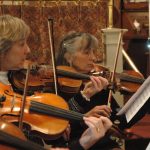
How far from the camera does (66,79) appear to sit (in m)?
2.22

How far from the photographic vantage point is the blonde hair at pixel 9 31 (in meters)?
1.75

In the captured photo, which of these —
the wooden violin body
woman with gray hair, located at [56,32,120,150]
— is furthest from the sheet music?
woman with gray hair, located at [56,32,120,150]

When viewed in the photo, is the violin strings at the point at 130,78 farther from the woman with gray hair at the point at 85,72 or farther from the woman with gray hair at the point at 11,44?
the woman with gray hair at the point at 11,44

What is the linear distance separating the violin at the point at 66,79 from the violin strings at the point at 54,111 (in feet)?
1.25

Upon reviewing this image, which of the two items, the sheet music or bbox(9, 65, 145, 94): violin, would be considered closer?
the sheet music

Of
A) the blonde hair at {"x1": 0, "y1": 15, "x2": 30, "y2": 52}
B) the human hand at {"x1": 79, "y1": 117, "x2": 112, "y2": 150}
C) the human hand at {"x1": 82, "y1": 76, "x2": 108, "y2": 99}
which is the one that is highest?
the blonde hair at {"x1": 0, "y1": 15, "x2": 30, "y2": 52}

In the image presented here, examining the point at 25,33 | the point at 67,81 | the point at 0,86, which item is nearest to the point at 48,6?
the point at 67,81

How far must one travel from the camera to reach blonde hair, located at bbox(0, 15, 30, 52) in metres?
1.75

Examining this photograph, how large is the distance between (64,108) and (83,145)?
316 mm

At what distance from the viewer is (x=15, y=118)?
1.48 meters

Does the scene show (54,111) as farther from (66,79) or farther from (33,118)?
(66,79)

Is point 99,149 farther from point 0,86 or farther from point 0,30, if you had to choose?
point 0,30

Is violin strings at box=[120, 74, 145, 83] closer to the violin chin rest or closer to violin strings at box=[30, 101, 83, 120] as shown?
the violin chin rest

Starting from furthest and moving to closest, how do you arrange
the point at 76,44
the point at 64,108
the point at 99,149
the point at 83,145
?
1. the point at 76,44
2. the point at 99,149
3. the point at 64,108
4. the point at 83,145
